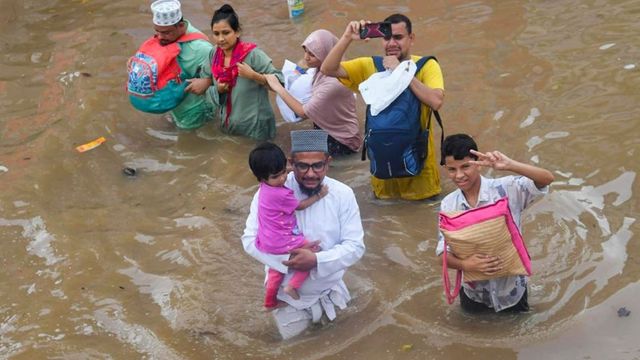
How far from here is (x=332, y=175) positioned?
22.1 feet

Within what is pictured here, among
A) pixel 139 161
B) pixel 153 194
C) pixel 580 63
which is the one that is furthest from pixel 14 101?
pixel 580 63

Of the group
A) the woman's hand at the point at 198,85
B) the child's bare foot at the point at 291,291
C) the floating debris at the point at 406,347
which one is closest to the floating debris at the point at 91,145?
the woman's hand at the point at 198,85

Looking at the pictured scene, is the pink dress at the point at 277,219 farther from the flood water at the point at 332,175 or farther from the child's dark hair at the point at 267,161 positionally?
the flood water at the point at 332,175

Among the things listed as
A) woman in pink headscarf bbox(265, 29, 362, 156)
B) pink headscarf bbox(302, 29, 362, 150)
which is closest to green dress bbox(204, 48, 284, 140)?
woman in pink headscarf bbox(265, 29, 362, 156)

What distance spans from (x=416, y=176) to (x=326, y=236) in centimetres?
165

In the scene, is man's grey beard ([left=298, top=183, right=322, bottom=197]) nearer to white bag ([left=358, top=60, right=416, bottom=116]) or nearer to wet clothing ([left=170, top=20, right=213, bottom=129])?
white bag ([left=358, top=60, right=416, bottom=116])

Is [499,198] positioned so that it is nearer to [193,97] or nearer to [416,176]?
[416,176]

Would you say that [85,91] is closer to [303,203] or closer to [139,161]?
[139,161]

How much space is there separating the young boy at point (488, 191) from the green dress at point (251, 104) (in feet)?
9.37

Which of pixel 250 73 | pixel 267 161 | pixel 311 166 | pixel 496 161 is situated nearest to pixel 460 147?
pixel 496 161

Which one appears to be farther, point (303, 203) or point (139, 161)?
point (139, 161)

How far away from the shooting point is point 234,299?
5.34 meters

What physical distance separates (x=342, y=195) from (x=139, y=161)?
3166 millimetres

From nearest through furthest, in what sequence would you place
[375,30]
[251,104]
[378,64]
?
[375,30] → [378,64] → [251,104]
